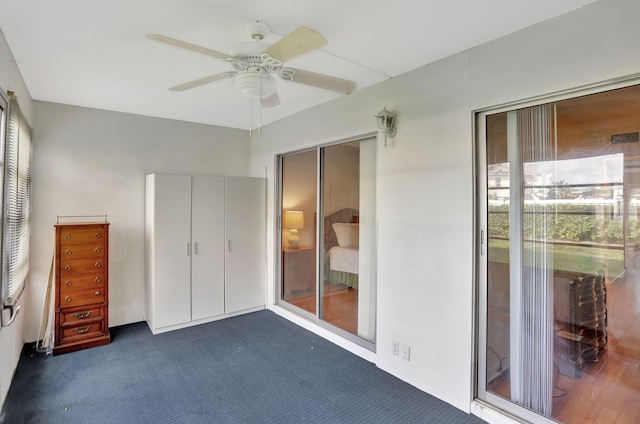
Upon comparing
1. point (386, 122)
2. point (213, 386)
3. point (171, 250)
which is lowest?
point (213, 386)

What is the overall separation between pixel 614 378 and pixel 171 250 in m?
3.88

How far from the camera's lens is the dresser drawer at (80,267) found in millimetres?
3205

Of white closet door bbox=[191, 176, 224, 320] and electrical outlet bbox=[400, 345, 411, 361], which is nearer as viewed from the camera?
electrical outlet bbox=[400, 345, 411, 361]

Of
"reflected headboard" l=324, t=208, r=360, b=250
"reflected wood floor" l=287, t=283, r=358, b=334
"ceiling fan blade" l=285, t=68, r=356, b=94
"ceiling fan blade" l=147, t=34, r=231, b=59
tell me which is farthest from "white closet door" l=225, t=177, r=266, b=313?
"ceiling fan blade" l=147, t=34, r=231, b=59

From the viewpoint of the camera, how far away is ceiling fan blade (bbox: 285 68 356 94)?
2100mm

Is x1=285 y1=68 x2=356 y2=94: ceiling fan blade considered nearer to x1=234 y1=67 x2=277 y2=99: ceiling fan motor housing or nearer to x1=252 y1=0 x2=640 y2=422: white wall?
x1=234 y1=67 x2=277 y2=99: ceiling fan motor housing

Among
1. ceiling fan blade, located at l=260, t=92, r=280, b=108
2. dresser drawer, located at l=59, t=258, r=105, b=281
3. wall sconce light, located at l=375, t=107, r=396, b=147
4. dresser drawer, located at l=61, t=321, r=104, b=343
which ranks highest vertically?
ceiling fan blade, located at l=260, t=92, r=280, b=108

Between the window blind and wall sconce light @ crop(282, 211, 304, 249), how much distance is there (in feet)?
8.36

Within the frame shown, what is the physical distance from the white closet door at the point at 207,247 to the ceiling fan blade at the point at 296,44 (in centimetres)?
254

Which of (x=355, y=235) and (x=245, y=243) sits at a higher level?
(x=355, y=235)

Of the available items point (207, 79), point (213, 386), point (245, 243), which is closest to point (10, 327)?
point (213, 386)

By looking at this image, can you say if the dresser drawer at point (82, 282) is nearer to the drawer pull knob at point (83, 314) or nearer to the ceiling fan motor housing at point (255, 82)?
the drawer pull knob at point (83, 314)

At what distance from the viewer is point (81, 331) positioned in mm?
3314

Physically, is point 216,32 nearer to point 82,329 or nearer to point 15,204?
point 15,204
